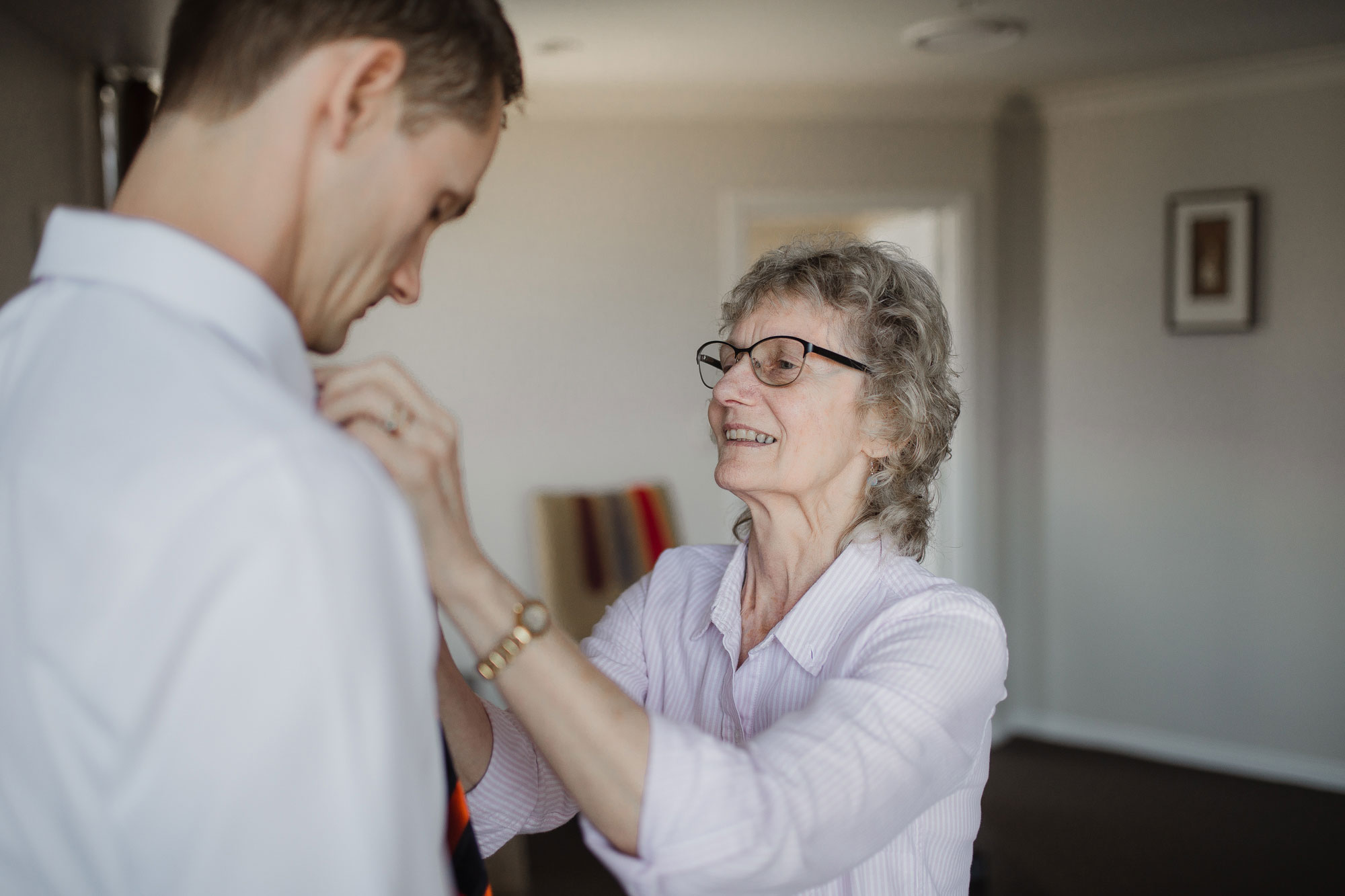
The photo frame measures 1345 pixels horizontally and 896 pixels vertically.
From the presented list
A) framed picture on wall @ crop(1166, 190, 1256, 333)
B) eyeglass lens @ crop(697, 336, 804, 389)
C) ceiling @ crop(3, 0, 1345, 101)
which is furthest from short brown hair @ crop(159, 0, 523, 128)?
framed picture on wall @ crop(1166, 190, 1256, 333)

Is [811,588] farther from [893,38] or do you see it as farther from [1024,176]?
[1024,176]

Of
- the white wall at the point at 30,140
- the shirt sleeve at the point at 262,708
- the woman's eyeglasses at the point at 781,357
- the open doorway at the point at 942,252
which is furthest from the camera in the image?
the open doorway at the point at 942,252

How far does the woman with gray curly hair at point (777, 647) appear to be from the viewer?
0.85m

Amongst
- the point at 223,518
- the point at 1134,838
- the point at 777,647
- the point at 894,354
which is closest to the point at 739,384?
the point at 894,354

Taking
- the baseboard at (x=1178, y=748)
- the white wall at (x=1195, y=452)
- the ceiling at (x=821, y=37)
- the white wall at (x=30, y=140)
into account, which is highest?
the ceiling at (x=821, y=37)

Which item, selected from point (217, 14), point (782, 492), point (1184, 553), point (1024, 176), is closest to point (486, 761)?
point (782, 492)

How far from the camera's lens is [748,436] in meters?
1.60

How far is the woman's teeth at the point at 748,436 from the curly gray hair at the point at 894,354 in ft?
0.48

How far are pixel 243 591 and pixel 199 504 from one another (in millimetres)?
51

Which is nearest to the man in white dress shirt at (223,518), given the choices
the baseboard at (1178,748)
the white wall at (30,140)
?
the white wall at (30,140)

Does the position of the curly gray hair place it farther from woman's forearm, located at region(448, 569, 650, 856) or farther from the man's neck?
the man's neck

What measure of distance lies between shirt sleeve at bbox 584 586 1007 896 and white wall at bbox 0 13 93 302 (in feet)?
9.58

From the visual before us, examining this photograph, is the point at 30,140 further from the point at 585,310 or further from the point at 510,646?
the point at 510,646

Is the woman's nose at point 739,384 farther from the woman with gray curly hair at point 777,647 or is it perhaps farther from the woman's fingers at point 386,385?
the woman's fingers at point 386,385
